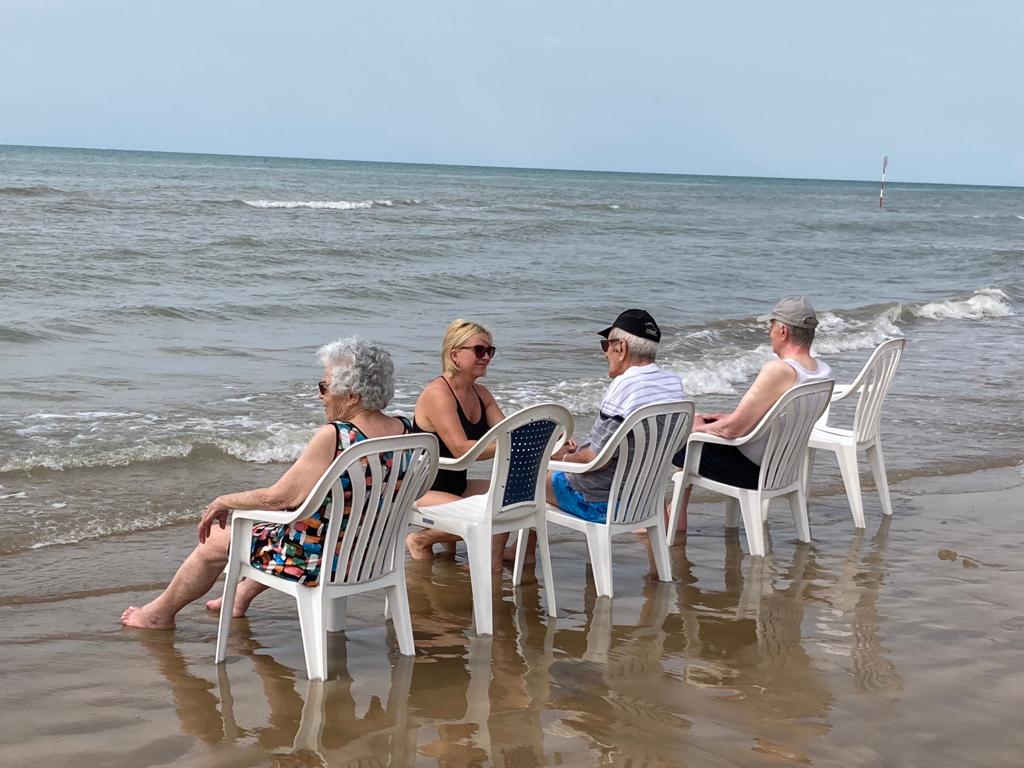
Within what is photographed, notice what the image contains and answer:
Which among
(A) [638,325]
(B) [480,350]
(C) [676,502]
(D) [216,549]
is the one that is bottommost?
(C) [676,502]

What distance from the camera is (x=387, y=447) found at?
378 cm

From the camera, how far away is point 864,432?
6.47 meters

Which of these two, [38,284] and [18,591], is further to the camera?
[38,284]

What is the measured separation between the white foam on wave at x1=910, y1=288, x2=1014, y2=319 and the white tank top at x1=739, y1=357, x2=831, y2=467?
491 inches

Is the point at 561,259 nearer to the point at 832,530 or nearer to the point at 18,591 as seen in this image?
the point at 832,530

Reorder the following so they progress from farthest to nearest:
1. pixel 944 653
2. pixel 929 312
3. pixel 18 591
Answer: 1. pixel 929 312
2. pixel 18 591
3. pixel 944 653

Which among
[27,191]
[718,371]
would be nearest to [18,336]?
[718,371]

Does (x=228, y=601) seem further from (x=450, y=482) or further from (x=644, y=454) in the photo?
(x=644, y=454)

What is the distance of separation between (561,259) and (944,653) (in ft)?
64.3

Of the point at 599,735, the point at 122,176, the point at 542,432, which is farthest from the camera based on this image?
the point at 122,176

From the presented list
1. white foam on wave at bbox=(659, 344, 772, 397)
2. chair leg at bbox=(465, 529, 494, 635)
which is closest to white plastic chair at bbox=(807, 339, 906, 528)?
chair leg at bbox=(465, 529, 494, 635)

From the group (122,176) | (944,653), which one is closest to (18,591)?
(944,653)

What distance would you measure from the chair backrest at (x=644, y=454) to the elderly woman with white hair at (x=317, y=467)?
1078mm

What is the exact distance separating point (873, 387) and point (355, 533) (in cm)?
351
